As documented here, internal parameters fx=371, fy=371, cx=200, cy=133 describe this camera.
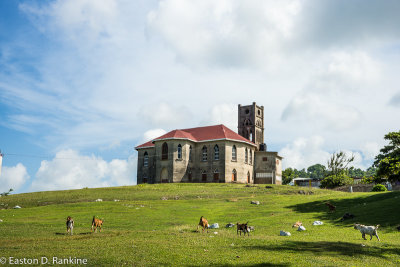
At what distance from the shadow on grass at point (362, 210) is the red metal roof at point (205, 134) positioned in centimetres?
3508

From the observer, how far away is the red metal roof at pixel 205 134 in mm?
73250

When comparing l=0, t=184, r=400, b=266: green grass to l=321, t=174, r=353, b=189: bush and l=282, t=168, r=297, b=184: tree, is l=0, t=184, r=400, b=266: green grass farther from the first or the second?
l=282, t=168, r=297, b=184: tree

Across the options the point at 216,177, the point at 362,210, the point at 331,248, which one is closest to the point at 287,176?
the point at 216,177

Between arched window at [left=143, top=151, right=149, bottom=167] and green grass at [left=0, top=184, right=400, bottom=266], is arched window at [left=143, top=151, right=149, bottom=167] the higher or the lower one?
the higher one

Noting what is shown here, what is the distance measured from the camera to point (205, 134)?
250 feet

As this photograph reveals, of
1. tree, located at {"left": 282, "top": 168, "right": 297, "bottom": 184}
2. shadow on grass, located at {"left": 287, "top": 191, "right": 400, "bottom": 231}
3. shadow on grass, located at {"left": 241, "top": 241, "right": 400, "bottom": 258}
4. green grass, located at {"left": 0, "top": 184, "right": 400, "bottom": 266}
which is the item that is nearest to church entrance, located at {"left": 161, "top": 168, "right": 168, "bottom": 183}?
green grass, located at {"left": 0, "top": 184, "right": 400, "bottom": 266}

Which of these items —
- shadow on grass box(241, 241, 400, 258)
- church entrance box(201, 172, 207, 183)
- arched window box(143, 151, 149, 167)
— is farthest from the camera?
arched window box(143, 151, 149, 167)

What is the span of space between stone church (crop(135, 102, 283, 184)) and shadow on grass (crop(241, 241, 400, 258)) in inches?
2046

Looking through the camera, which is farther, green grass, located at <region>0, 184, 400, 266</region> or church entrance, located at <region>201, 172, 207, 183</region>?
church entrance, located at <region>201, 172, 207, 183</region>

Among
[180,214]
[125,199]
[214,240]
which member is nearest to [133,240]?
[214,240]

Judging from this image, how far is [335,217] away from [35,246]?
23.4 m

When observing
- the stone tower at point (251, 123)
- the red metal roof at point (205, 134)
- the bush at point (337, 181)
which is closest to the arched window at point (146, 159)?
the red metal roof at point (205, 134)

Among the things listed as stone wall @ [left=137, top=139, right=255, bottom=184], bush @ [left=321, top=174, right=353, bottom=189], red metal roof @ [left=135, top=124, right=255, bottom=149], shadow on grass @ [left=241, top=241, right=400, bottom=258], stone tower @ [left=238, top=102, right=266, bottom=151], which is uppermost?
stone tower @ [left=238, top=102, right=266, bottom=151]

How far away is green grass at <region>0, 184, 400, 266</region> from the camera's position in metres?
15.7
